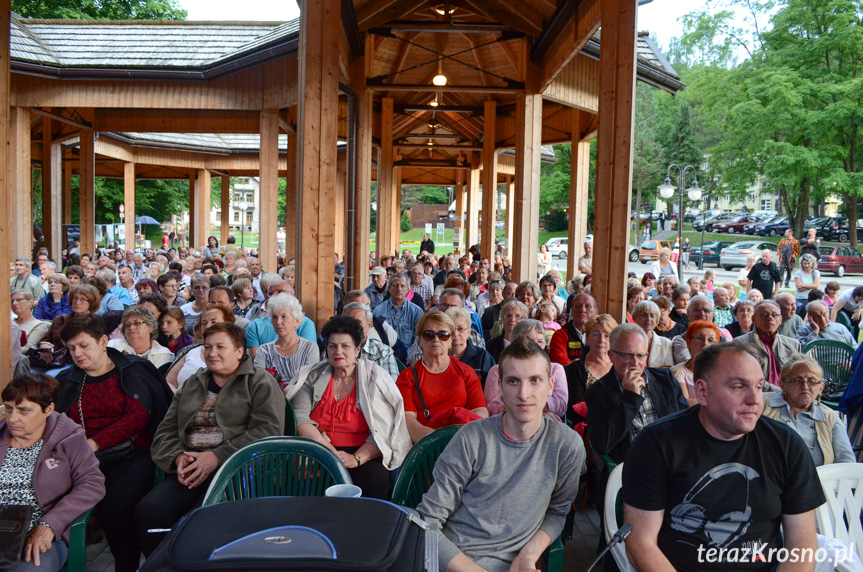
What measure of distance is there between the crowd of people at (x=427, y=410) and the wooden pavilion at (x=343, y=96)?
120cm

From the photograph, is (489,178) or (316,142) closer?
(316,142)

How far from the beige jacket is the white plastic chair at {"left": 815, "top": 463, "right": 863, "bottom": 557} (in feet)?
6.88

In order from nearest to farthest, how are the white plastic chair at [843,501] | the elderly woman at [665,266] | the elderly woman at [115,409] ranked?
the white plastic chair at [843,501]
the elderly woman at [115,409]
the elderly woman at [665,266]

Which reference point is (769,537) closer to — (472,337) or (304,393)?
(304,393)

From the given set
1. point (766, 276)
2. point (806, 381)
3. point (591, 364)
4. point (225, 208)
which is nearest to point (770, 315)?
point (591, 364)

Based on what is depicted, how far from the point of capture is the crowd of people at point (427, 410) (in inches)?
104

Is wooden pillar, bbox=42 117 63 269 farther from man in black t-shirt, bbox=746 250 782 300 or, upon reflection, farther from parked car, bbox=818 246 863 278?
parked car, bbox=818 246 863 278

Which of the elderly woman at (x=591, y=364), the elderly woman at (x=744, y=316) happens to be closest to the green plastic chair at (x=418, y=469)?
the elderly woman at (x=591, y=364)

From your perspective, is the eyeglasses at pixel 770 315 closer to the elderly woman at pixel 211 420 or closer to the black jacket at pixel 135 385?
the elderly woman at pixel 211 420

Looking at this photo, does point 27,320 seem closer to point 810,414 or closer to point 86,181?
point 810,414

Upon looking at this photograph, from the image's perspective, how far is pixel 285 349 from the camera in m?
5.38

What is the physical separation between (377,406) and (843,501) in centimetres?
235

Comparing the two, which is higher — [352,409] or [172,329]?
[172,329]

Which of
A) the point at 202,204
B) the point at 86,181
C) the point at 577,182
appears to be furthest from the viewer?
the point at 202,204
